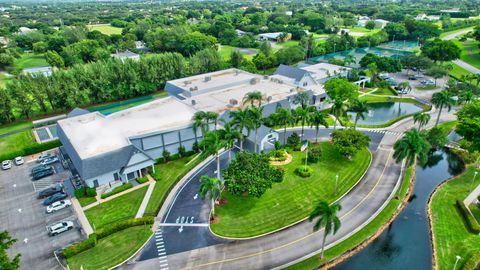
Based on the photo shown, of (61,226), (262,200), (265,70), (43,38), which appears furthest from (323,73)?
(43,38)

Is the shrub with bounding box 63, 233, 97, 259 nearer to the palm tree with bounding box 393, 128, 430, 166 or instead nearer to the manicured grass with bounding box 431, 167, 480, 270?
the manicured grass with bounding box 431, 167, 480, 270

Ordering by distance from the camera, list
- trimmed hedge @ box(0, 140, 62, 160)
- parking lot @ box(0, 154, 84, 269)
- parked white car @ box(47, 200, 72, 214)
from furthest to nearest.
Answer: trimmed hedge @ box(0, 140, 62, 160), parked white car @ box(47, 200, 72, 214), parking lot @ box(0, 154, 84, 269)

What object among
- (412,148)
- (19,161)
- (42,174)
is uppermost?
(412,148)

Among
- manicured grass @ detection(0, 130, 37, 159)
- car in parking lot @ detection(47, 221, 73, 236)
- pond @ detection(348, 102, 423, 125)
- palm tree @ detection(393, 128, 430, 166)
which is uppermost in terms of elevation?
palm tree @ detection(393, 128, 430, 166)

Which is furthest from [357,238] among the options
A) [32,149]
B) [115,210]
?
[32,149]

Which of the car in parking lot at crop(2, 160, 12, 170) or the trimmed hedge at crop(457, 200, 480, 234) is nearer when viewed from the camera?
the trimmed hedge at crop(457, 200, 480, 234)

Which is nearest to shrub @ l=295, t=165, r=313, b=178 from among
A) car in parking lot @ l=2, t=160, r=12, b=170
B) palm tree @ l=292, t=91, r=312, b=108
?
palm tree @ l=292, t=91, r=312, b=108

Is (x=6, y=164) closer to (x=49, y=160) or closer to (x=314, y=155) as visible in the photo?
(x=49, y=160)
